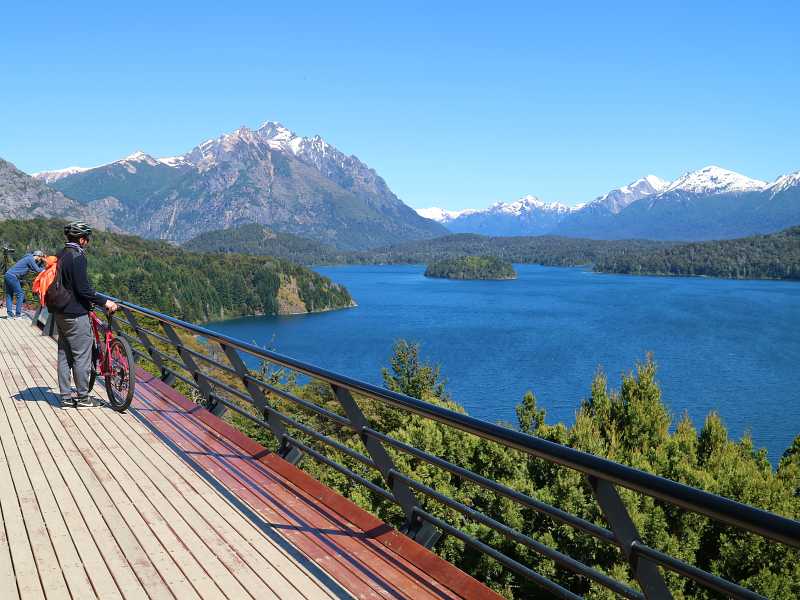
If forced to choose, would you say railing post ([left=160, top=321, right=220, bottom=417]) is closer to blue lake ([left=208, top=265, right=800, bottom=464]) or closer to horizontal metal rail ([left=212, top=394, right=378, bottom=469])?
horizontal metal rail ([left=212, top=394, right=378, bottom=469])

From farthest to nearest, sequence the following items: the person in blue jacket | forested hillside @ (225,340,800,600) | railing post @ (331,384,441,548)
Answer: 1. forested hillside @ (225,340,800,600)
2. the person in blue jacket
3. railing post @ (331,384,441,548)

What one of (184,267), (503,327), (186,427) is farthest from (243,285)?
(186,427)

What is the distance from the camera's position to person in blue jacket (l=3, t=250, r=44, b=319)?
580 inches

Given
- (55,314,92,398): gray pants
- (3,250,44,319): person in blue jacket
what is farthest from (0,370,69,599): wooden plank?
(3,250,44,319): person in blue jacket

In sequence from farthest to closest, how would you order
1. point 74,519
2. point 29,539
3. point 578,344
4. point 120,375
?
point 578,344 < point 120,375 < point 74,519 < point 29,539

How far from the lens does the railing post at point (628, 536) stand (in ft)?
8.50

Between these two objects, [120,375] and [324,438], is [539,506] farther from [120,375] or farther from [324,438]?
[120,375]

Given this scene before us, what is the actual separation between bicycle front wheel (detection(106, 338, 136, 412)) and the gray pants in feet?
0.86

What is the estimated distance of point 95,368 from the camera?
8.54 metres

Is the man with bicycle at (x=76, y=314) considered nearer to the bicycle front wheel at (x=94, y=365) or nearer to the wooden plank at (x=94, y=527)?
the bicycle front wheel at (x=94, y=365)

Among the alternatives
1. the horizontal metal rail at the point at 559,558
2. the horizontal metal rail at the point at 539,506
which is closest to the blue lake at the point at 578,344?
the horizontal metal rail at the point at 559,558

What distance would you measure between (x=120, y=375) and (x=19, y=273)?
941 centimetres

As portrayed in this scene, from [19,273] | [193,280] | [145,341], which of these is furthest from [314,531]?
[193,280]

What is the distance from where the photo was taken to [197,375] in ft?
25.6
